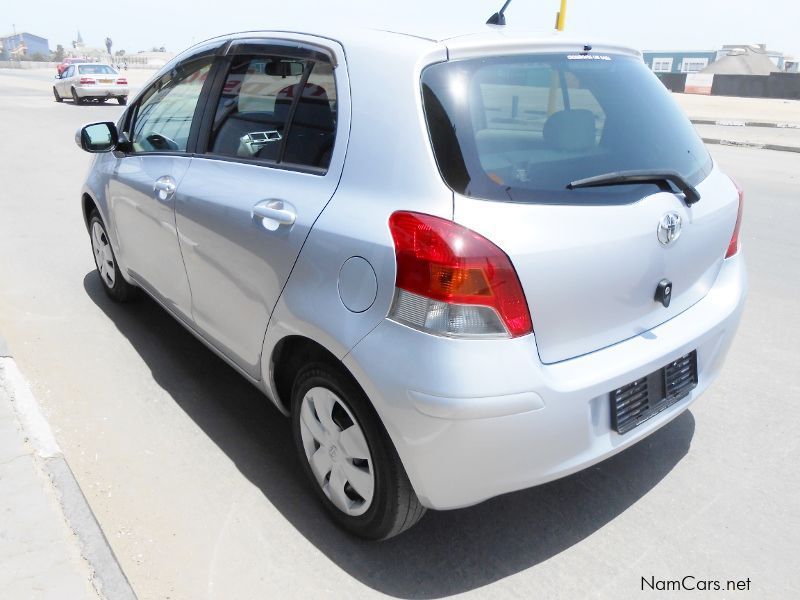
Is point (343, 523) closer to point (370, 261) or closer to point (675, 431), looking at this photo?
point (370, 261)

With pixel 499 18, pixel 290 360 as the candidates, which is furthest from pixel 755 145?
pixel 290 360

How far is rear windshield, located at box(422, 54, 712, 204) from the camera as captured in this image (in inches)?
89.8

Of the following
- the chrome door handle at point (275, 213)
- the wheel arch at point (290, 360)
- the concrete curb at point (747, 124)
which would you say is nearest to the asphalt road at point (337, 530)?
the wheel arch at point (290, 360)

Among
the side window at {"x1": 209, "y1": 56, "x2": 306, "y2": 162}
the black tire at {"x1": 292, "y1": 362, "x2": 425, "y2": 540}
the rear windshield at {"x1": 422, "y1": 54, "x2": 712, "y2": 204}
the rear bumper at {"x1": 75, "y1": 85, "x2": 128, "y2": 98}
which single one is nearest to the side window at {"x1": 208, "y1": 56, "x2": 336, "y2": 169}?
the side window at {"x1": 209, "y1": 56, "x2": 306, "y2": 162}

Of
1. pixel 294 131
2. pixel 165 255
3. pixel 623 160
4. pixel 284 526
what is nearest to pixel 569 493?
pixel 284 526

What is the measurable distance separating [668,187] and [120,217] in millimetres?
3131

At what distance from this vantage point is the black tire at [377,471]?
7.88ft

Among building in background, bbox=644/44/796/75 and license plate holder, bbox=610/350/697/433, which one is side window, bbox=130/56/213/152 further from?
building in background, bbox=644/44/796/75

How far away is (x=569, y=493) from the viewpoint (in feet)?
9.75

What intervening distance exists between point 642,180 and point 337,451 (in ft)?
4.75

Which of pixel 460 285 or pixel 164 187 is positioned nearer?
pixel 460 285

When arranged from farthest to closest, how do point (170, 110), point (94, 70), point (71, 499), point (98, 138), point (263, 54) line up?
point (94, 70) < point (98, 138) < point (170, 110) < point (263, 54) < point (71, 499)

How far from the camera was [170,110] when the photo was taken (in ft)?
12.9

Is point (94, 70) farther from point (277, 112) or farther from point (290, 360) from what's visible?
point (290, 360)
